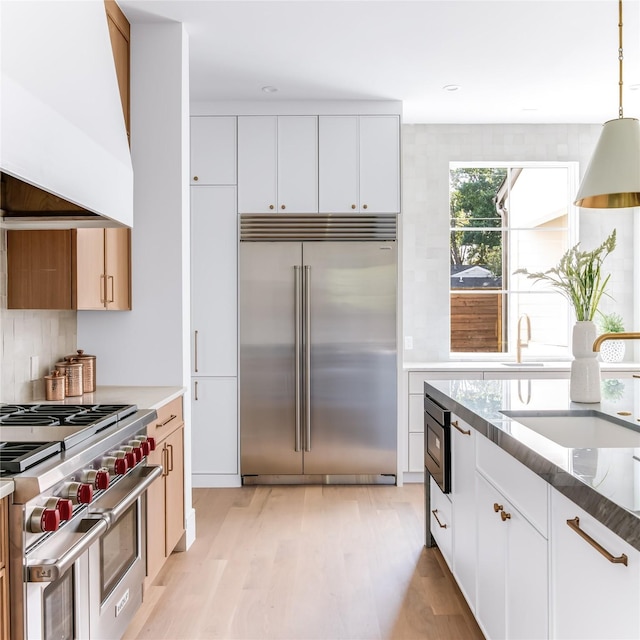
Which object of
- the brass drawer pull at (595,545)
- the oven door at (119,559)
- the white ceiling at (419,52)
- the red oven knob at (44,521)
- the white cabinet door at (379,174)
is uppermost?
the white ceiling at (419,52)

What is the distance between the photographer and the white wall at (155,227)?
2938mm

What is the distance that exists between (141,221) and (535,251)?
3.39 meters

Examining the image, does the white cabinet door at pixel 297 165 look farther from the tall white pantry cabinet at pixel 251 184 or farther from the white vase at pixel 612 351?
the white vase at pixel 612 351

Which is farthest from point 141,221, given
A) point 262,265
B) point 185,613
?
point 185,613

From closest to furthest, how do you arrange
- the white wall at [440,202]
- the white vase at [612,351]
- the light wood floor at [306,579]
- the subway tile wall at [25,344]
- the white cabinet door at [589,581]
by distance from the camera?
the white cabinet door at [589,581]
the light wood floor at [306,579]
the subway tile wall at [25,344]
the white vase at [612,351]
the white wall at [440,202]

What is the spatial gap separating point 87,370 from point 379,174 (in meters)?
2.42

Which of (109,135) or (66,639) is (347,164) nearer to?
(109,135)

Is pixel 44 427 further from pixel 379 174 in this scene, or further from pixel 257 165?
pixel 379 174

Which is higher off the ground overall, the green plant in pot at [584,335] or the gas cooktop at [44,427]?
the green plant in pot at [584,335]

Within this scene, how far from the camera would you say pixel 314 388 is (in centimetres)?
401

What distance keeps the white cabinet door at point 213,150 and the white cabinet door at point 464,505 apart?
8.35ft

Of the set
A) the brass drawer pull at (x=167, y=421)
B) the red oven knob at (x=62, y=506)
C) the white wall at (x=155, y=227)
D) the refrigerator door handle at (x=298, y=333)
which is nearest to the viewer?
the red oven knob at (x=62, y=506)

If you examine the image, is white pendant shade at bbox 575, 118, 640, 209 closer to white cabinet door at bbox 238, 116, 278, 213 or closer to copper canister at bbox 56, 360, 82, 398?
copper canister at bbox 56, 360, 82, 398

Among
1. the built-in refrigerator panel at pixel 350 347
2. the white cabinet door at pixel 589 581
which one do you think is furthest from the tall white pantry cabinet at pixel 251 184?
the white cabinet door at pixel 589 581
